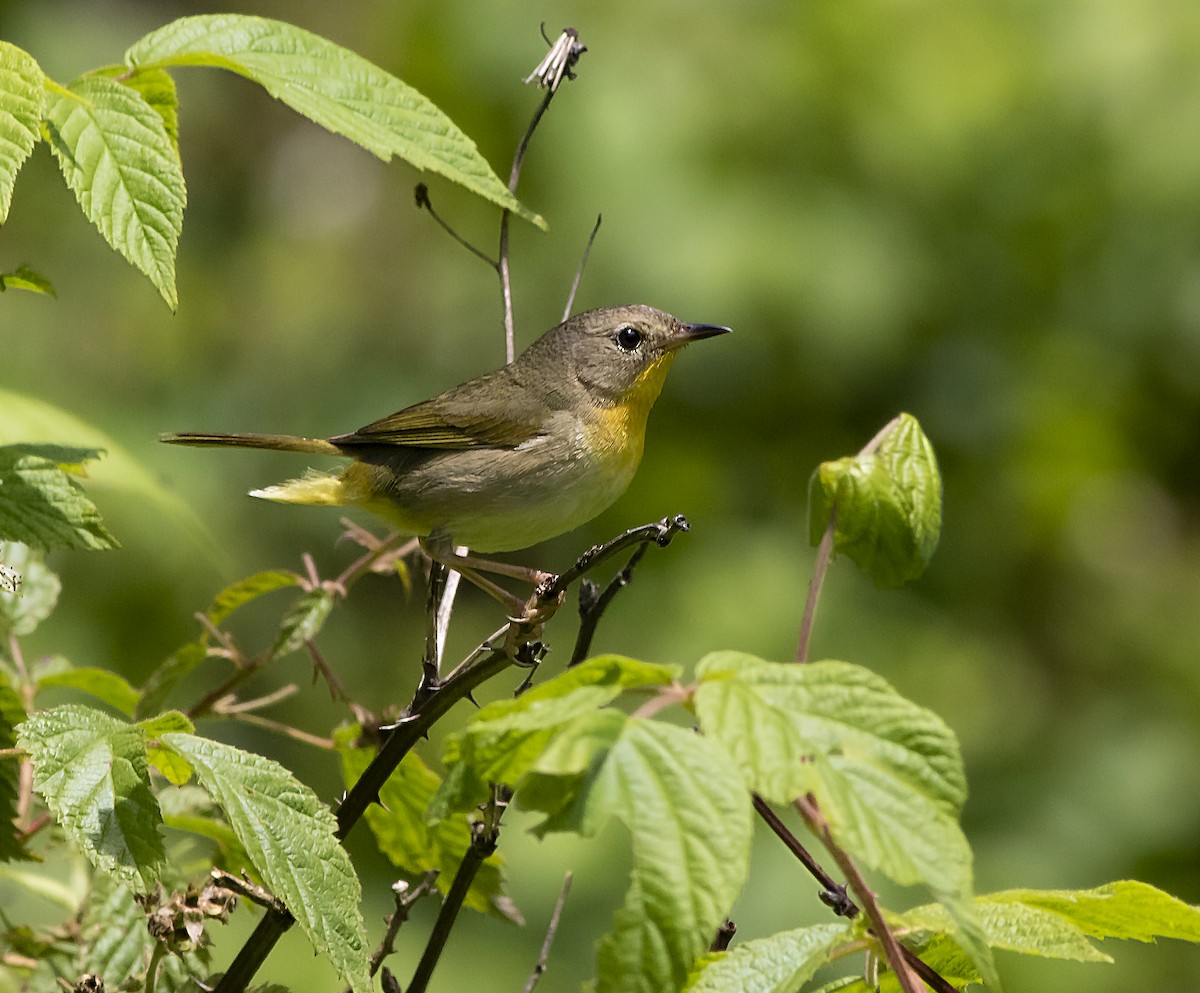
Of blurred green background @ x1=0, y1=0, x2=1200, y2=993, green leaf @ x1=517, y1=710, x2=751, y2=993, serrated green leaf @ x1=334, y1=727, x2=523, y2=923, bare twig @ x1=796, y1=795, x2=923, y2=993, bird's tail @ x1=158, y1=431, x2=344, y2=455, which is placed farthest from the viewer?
blurred green background @ x1=0, y1=0, x2=1200, y2=993

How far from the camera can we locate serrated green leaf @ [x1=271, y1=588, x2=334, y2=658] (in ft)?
6.97


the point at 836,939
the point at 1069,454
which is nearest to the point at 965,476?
the point at 1069,454

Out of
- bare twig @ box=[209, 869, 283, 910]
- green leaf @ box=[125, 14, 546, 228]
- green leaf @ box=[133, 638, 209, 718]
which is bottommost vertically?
bare twig @ box=[209, 869, 283, 910]

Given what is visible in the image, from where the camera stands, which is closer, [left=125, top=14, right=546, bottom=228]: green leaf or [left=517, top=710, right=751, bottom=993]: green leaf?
[left=517, top=710, right=751, bottom=993]: green leaf

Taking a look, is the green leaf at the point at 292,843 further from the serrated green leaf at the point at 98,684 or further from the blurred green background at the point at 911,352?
the blurred green background at the point at 911,352

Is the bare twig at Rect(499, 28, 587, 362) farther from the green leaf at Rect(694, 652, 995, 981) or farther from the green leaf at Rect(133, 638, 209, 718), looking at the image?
the green leaf at Rect(694, 652, 995, 981)

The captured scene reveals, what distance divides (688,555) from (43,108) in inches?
172

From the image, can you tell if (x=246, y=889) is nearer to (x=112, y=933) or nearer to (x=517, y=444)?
(x=112, y=933)

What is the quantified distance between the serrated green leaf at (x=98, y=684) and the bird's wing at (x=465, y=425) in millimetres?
1512

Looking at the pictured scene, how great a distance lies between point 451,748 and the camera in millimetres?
1222

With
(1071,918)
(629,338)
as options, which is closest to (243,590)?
(1071,918)

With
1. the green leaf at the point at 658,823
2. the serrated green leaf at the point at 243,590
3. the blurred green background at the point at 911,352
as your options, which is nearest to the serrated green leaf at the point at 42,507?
the serrated green leaf at the point at 243,590

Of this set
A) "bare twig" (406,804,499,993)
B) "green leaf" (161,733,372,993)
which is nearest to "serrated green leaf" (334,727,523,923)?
"bare twig" (406,804,499,993)

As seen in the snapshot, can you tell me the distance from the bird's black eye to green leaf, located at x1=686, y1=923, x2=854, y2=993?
2491mm
